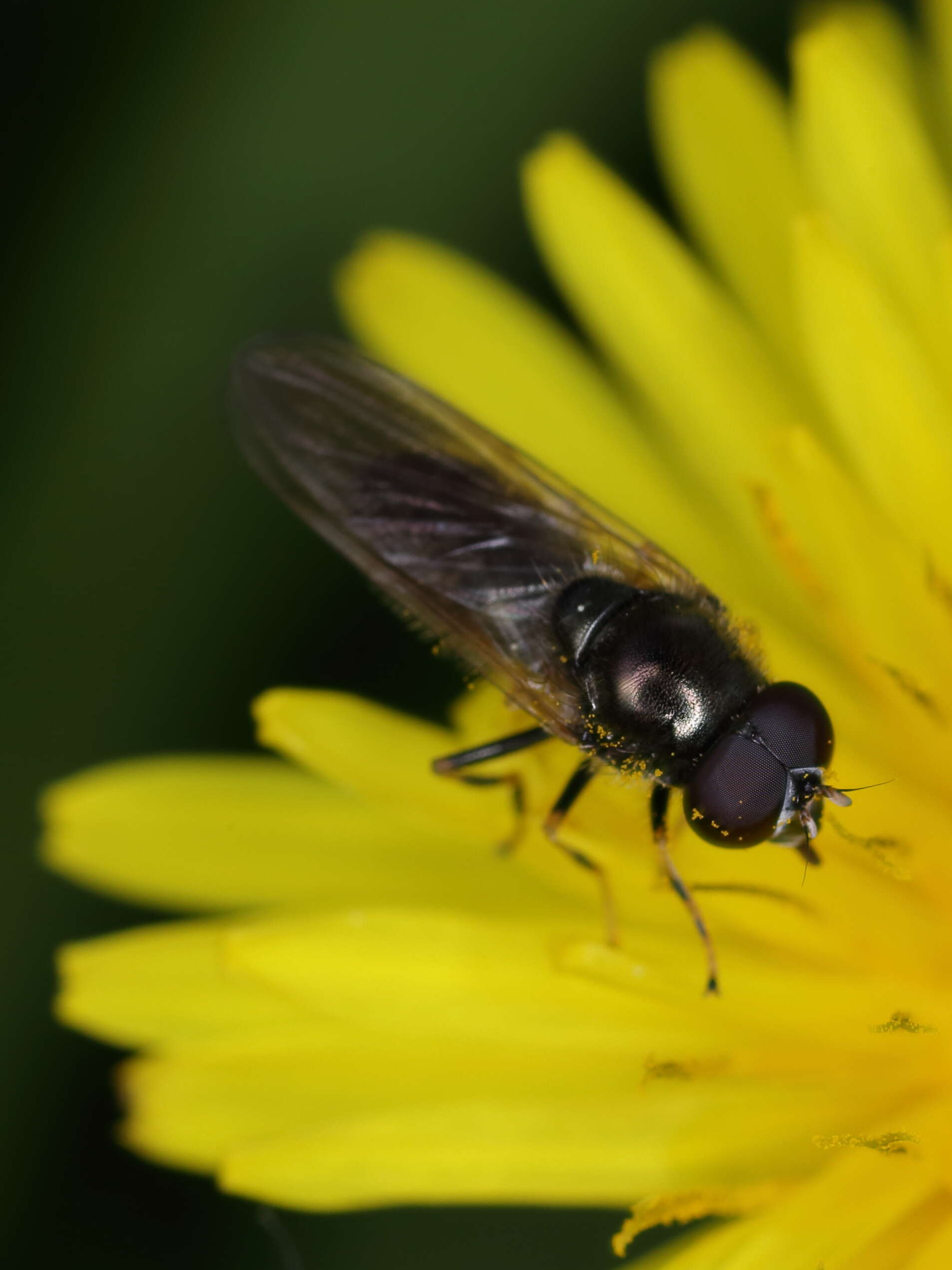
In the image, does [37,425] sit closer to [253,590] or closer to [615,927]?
[253,590]

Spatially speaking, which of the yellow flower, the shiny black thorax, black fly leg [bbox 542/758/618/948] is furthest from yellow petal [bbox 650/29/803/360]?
black fly leg [bbox 542/758/618/948]

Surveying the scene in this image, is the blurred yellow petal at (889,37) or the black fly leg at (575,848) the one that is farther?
the blurred yellow petal at (889,37)

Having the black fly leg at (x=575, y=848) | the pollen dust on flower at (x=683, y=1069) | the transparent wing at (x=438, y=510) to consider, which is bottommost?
the pollen dust on flower at (x=683, y=1069)

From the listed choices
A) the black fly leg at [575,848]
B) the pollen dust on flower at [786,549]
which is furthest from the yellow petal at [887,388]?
the black fly leg at [575,848]

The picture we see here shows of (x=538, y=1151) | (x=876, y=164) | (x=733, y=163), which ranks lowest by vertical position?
(x=538, y=1151)

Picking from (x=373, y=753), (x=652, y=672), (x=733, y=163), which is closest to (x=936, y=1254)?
(x=652, y=672)

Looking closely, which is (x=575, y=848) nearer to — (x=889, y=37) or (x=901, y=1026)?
(x=901, y=1026)

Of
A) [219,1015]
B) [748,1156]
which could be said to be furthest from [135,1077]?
[748,1156]

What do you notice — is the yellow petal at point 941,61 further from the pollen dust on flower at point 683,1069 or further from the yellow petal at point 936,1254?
the yellow petal at point 936,1254

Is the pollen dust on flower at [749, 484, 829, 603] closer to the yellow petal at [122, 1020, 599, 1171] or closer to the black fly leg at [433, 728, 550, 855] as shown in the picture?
the black fly leg at [433, 728, 550, 855]
